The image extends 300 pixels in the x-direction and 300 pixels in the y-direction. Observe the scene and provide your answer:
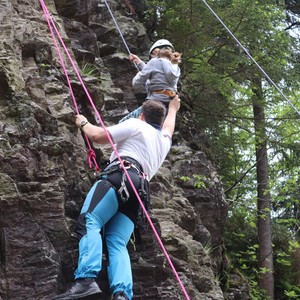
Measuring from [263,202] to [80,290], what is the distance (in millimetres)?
11175

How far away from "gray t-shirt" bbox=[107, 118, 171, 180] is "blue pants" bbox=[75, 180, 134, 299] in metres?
0.48

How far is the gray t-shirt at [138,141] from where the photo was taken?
5602 mm

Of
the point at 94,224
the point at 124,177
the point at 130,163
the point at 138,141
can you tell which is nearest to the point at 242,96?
the point at 138,141

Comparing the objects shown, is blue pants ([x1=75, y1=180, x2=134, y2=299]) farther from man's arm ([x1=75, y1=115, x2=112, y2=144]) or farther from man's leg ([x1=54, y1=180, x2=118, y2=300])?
man's arm ([x1=75, y1=115, x2=112, y2=144])


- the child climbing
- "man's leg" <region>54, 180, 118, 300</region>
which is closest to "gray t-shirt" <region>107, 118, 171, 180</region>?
"man's leg" <region>54, 180, 118, 300</region>

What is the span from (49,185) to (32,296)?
1196 mm

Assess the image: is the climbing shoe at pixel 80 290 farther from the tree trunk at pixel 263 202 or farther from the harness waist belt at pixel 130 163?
the tree trunk at pixel 263 202

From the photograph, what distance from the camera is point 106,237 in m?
5.31

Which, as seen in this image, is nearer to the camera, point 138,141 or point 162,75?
point 138,141

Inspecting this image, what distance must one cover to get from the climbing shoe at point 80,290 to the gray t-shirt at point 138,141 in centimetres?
134

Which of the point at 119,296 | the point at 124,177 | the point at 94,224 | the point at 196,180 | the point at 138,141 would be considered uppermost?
the point at 196,180

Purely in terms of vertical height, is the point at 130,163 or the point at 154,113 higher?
the point at 154,113

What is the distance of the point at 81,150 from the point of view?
22.8 feet

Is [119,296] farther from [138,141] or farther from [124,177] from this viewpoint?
[138,141]
